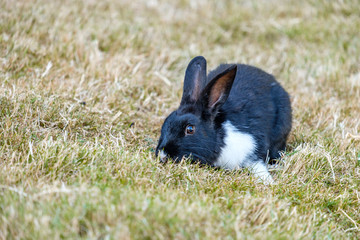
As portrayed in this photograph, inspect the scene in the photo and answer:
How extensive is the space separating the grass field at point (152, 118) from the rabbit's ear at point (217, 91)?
0.66m

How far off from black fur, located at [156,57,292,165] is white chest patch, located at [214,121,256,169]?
53 millimetres

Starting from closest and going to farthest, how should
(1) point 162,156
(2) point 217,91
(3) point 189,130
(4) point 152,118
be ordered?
(1) point 162,156 < (3) point 189,130 < (2) point 217,91 < (4) point 152,118

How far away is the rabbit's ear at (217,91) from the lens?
13.2ft

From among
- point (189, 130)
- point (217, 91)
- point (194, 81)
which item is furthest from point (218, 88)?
point (189, 130)

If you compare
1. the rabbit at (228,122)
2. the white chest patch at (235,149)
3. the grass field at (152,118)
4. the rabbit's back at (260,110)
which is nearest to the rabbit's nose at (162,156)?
the rabbit at (228,122)

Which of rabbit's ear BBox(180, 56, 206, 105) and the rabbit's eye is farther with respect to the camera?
rabbit's ear BBox(180, 56, 206, 105)

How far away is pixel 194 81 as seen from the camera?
14.3 feet

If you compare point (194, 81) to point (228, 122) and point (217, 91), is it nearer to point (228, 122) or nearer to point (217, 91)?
point (217, 91)

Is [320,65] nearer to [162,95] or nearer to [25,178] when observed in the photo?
[162,95]

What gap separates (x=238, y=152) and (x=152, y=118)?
1.26m

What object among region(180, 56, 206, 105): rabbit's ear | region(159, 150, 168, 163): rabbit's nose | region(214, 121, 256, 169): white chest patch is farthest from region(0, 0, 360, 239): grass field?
region(180, 56, 206, 105): rabbit's ear

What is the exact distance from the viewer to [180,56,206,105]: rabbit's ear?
432 centimetres

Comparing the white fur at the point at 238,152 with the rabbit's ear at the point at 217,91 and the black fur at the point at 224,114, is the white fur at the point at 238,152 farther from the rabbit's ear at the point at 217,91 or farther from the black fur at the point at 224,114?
the rabbit's ear at the point at 217,91

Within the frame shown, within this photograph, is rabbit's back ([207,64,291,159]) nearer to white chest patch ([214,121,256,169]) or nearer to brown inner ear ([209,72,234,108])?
white chest patch ([214,121,256,169])
